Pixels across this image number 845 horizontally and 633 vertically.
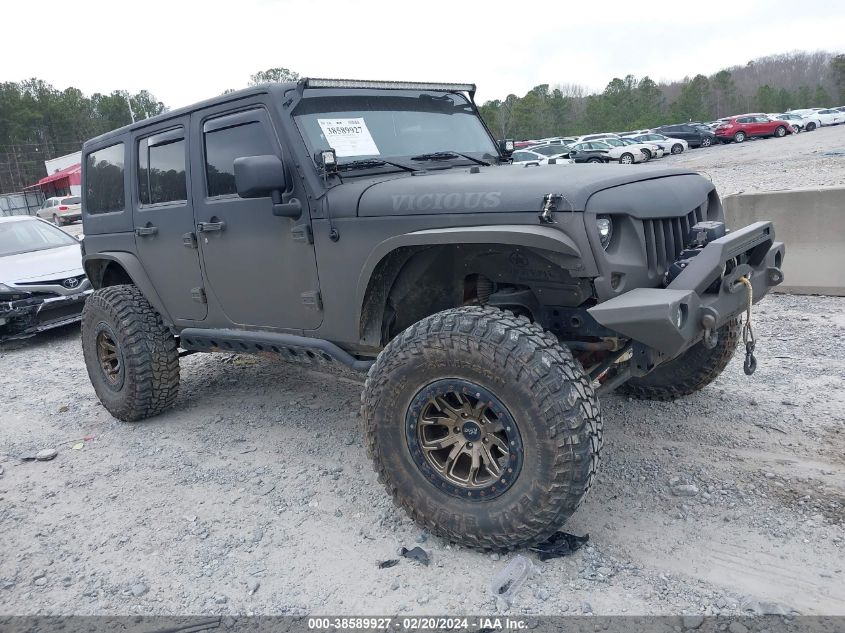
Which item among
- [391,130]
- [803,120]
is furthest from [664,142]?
[391,130]

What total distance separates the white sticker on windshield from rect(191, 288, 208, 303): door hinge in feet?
4.58

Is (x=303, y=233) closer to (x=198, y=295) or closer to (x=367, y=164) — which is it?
(x=367, y=164)

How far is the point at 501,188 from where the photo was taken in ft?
9.80

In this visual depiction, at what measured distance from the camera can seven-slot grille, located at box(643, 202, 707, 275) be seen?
9.82ft

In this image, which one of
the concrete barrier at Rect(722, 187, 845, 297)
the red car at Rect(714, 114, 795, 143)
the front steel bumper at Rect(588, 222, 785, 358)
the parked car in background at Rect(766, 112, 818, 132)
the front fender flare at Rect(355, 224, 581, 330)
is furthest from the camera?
the parked car in background at Rect(766, 112, 818, 132)

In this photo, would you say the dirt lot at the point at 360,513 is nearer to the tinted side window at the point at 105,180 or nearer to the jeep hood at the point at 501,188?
the jeep hood at the point at 501,188

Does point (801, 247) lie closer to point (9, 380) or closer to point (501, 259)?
point (501, 259)

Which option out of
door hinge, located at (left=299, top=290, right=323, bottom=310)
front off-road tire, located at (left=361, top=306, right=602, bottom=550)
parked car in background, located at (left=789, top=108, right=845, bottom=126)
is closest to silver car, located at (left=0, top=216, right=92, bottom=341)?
door hinge, located at (left=299, top=290, right=323, bottom=310)

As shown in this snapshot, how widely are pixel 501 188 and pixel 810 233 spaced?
451cm

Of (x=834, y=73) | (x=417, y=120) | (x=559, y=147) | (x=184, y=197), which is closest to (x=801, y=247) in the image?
(x=417, y=120)

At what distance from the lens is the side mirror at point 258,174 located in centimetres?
333

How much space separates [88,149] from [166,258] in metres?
1.53

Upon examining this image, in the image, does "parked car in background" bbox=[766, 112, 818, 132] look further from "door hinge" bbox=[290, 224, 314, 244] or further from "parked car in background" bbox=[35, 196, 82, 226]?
"door hinge" bbox=[290, 224, 314, 244]

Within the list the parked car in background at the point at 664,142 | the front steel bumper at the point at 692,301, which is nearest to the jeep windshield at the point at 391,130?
the front steel bumper at the point at 692,301
